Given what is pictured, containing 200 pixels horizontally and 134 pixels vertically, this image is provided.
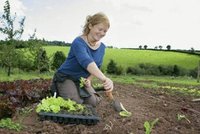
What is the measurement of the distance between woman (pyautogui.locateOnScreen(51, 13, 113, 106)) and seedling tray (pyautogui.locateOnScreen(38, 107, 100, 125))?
689mm

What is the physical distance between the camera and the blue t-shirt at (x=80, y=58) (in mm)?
6602

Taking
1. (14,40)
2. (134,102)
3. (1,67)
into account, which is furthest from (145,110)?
(1,67)

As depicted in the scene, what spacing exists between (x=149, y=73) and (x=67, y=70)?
2074cm

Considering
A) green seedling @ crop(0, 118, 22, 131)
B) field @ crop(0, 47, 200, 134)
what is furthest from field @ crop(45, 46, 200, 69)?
green seedling @ crop(0, 118, 22, 131)

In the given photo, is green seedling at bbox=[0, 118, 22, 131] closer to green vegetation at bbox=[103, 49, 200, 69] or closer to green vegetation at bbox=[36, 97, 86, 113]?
green vegetation at bbox=[36, 97, 86, 113]

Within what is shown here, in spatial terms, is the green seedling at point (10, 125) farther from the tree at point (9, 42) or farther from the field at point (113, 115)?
the tree at point (9, 42)

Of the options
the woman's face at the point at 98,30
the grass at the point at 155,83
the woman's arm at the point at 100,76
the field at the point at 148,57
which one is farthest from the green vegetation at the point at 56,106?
the field at the point at 148,57

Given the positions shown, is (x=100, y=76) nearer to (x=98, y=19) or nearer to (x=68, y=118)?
(x=68, y=118)

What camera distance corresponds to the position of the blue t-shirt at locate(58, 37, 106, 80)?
6602 mm

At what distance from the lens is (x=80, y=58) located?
6613 mm

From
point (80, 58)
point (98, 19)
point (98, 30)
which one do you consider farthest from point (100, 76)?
point (98, 19)

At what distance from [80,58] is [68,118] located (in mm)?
1048

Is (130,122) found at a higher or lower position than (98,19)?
lower

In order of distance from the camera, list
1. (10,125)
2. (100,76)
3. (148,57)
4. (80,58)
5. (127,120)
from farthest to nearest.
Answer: (148,57)
(80,58)
(127,120)
(100,76)
(10,125)
